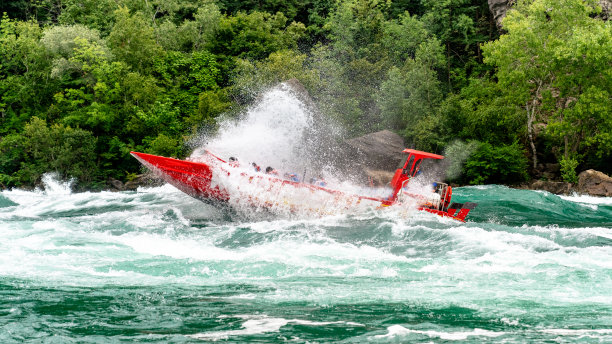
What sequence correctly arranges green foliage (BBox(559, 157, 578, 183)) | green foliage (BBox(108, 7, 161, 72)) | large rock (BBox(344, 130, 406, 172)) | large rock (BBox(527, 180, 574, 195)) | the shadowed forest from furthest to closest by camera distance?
green foliage (BBox(108, 7, 161, 72))
large rock (BBox(344, 130, 406, 172))
the shadowed forest
green foliage (BBox(559, 157, 578, 183))
large rock (BBox(527, 180, 574, 195))

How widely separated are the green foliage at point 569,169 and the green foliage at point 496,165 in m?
2.35

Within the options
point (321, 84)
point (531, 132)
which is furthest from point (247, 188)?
point (531, 132)

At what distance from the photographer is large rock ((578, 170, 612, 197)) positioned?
3183cm

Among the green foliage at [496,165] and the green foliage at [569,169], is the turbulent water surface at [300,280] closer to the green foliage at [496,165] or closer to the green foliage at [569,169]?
the green foliage at [569,169]

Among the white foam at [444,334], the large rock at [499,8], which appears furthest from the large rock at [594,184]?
the white foam at [444,334]

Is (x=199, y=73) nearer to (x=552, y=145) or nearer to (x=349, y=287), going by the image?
(x=552, y=145)

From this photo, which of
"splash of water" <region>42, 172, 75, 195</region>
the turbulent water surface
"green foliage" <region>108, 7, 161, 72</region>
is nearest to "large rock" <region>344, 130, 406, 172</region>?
"green foliage" <region>108, 7, 161, 72</region>

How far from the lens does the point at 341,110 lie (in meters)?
41.1

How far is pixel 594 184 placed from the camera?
3250cm

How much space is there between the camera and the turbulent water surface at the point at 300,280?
30.7 feet

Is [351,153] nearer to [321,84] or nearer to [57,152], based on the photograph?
[321,84]

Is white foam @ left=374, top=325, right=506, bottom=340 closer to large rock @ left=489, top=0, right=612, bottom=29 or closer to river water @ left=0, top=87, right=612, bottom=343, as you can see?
river water @ left=0, top=87, right=612, bottom=343

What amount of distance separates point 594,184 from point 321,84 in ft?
56.6

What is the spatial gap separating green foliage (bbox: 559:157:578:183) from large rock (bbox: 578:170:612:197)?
702 millimetres
